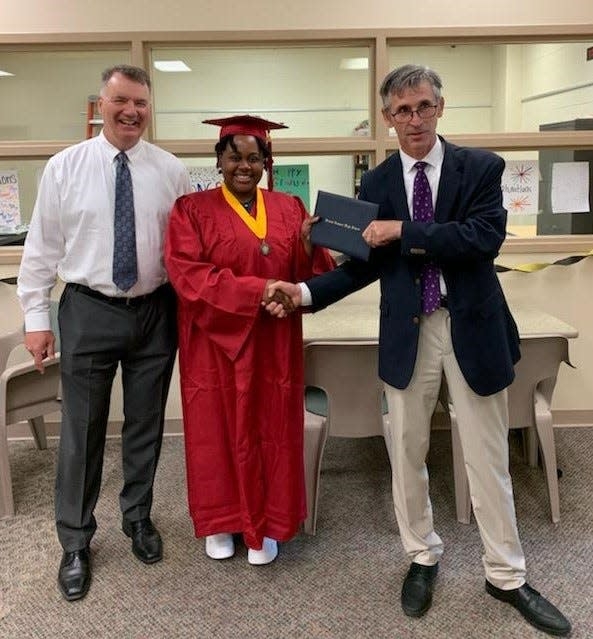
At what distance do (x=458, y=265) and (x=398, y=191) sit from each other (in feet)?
0.88

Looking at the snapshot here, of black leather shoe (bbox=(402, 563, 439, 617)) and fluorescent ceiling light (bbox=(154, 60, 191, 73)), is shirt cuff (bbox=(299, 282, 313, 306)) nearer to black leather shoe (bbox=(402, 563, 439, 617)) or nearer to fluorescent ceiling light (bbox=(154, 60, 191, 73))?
black leather shoe (bbox=(402, 563, 439, 617))

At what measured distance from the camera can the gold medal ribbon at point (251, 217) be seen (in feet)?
6.16

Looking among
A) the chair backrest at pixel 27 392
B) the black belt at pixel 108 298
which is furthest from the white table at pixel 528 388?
the chair backrest at pixel 27 392

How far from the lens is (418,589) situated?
1829 millimetres

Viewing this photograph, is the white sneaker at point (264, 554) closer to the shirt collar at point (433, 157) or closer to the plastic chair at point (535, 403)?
the plastic chair at point (535, 403)

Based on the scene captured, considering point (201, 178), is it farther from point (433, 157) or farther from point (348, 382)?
point (433, 157)

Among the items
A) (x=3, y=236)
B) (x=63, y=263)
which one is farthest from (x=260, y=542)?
(x=3, y=236)

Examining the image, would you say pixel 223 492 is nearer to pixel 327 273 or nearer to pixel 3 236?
pixel 327 273

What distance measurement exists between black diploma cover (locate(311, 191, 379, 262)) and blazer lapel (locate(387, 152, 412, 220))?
0.18ft

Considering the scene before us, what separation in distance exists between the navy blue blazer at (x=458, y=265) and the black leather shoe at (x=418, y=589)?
0.64 meters

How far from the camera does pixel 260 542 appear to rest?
6.64ft

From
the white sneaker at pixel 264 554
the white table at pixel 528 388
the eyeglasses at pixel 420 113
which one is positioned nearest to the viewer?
the eyeglasses at pixel 420 113

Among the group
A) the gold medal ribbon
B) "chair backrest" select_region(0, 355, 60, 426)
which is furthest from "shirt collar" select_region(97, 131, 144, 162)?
Result: "chair backrest" select_region(0, 355, 60, 426)

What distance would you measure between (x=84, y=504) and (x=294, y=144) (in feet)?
6.32
